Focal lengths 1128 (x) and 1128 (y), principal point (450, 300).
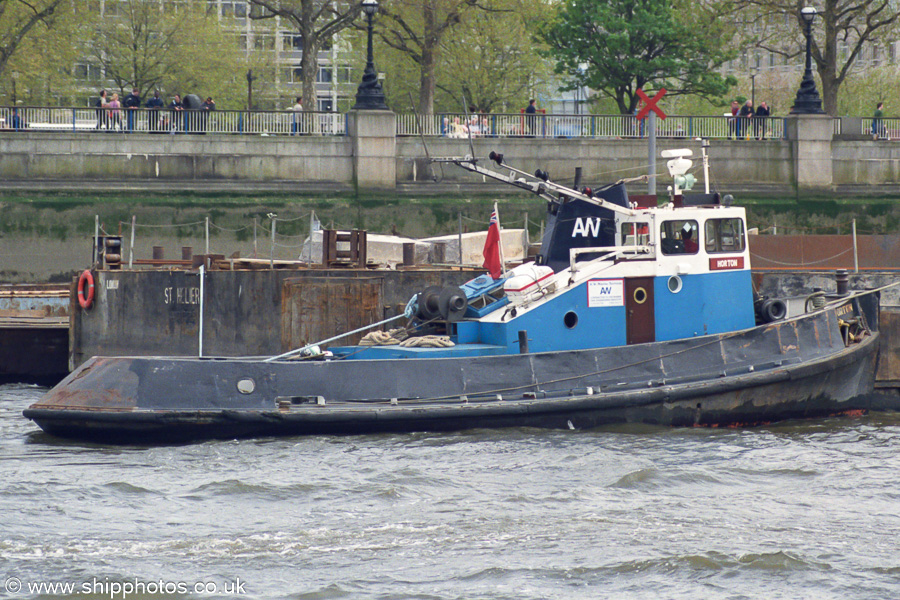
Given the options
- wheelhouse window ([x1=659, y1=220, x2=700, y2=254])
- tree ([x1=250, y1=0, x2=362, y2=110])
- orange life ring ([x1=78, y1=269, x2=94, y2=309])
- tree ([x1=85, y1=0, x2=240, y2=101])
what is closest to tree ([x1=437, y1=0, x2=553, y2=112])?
tree ([x1=250, y1=0, x2=362, y2=110])

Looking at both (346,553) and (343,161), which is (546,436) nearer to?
(346,553)

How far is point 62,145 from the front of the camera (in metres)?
28.6

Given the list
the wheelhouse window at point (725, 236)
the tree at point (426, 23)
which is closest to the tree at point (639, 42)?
the tree at point (426, 23)

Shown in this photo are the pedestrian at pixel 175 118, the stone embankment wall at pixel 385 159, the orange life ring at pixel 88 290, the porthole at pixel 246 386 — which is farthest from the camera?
the pedestrian at pixel 175 118

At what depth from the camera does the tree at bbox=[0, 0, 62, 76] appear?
112 ft

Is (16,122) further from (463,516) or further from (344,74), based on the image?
(344,74)

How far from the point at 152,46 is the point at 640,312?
33.3m

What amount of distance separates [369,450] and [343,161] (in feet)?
54.2

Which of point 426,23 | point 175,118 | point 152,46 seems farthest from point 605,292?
point 152,46

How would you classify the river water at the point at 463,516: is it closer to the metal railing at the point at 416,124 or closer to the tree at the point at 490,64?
the metal railing at the point at 416,124

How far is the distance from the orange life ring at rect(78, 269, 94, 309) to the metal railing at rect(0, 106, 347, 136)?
10.5 metres

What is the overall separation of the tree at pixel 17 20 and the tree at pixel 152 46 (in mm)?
5777

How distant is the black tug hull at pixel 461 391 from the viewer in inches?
576

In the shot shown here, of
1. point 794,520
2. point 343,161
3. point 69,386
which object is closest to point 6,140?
point 343,161
